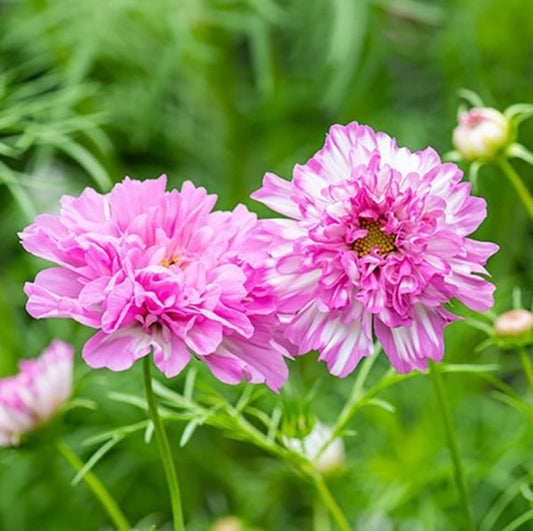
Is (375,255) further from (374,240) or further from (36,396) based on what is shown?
(36,396)

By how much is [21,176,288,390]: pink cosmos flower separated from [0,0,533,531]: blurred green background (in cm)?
29

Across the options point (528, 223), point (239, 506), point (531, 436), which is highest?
point (528, 223)

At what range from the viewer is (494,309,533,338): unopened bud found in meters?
0.44

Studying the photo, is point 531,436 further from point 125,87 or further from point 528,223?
point 125,87

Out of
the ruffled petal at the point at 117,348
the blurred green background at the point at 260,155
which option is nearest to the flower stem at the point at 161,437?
the ruffled petal at the point at 117,348

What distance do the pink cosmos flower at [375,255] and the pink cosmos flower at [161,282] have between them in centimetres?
1

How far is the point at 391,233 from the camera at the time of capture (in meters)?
0.31

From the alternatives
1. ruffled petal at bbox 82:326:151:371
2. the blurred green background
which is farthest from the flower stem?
the blurred green background

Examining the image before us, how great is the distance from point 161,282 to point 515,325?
0.19 meters

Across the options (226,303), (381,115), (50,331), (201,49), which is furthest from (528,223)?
(226,303)

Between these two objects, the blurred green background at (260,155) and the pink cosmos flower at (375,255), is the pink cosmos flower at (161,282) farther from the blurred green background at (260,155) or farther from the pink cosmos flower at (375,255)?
the blurred green background at (260,155)

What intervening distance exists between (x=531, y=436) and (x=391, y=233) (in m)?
0.33

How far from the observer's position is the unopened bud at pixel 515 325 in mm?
435

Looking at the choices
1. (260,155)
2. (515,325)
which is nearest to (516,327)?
(515,325)
